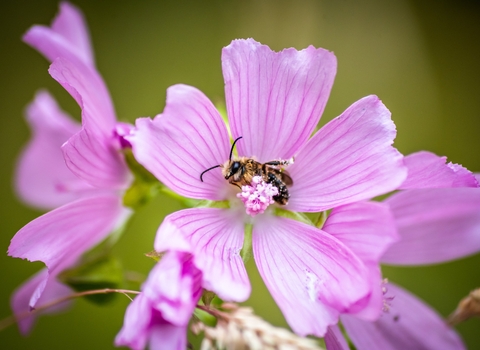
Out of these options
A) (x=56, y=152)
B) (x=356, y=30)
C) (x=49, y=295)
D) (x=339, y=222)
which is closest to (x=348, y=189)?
(x=339, y=222)

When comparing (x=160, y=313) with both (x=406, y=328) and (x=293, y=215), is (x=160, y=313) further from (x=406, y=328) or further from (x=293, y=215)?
(x=406, y=328)

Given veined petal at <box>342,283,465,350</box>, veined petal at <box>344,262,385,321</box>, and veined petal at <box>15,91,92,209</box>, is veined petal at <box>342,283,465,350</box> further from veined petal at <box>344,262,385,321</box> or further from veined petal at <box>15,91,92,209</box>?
veined petal at <box>15,91,92,209</box>

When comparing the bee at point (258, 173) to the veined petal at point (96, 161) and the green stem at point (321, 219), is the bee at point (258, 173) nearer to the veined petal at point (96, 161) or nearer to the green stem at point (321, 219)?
the green stem at point (321, 219)

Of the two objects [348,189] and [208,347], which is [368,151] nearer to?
[348,189]

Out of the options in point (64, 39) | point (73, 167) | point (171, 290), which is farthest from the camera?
point (64, 39)

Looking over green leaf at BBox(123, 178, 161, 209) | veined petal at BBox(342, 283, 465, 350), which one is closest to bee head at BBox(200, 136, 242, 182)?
green leaf at BBox(123, 178, 161, 209)

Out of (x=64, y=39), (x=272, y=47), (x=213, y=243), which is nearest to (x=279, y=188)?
(x=213, y=243)
